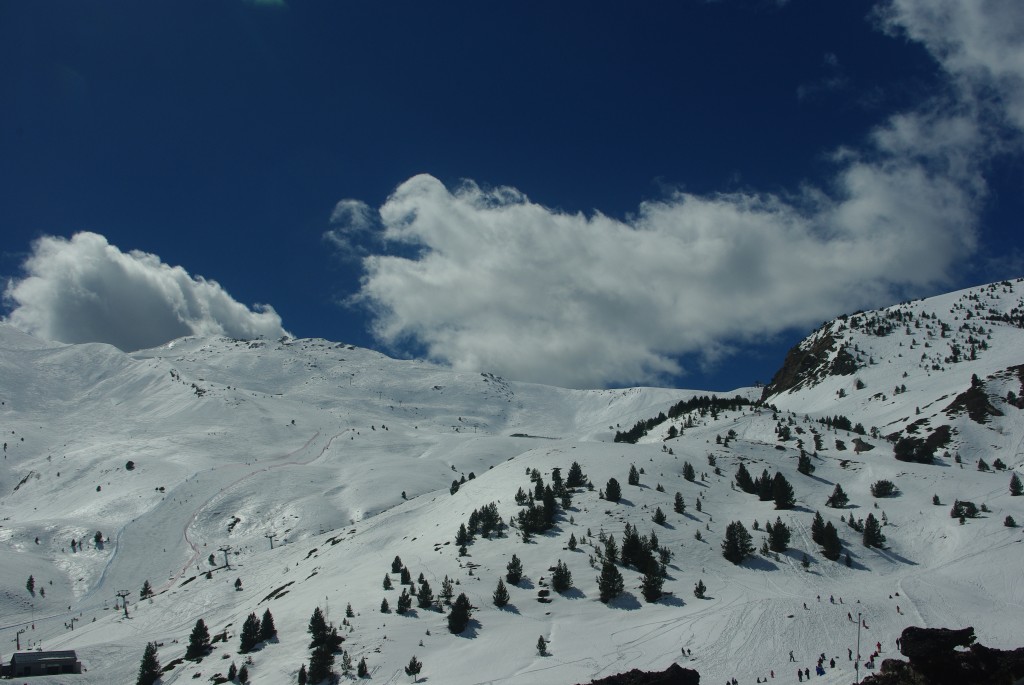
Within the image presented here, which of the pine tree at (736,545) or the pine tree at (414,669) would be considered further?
the pine tree at (736,545)

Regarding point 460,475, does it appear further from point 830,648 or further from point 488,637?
point 830,648

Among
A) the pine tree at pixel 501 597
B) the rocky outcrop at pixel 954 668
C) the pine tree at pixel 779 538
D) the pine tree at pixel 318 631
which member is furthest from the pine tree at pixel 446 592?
the rocky outcrop at pixel 954 668

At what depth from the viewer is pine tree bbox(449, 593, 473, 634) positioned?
62.0 meters

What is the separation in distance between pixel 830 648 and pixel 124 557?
130 m

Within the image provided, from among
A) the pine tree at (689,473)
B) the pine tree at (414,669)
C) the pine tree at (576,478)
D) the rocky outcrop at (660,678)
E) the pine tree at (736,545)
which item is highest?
the pine tree at (576,478)

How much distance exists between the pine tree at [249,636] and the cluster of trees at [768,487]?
224 ft

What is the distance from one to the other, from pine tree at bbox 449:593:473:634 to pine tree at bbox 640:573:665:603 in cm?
1737

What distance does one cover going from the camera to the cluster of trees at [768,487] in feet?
308

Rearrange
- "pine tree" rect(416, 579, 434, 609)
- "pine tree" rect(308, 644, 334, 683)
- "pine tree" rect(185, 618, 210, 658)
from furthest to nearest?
"pine tree" rect(185, 618, 210, 658) → "pine tree" rect(416, 579, 434, 609) → "pine tree" rect(308, 644, 334, 683)

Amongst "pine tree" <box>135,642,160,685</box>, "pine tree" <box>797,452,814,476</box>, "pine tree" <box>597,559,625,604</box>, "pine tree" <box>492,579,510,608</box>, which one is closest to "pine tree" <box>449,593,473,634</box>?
"pine tree" <box>492,579,510,608</box>

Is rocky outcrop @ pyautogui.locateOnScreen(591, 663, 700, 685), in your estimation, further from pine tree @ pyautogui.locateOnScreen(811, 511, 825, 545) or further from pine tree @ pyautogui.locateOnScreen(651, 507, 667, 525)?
pine tree @ pyautogui.locateOnScreen(811, 511, 825, 545)

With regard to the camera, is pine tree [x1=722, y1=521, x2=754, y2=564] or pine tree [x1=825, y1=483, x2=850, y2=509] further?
pine tree [x1=825, y1=483, x2=850, y2=509]

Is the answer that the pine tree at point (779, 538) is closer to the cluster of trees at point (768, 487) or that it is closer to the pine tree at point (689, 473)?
the cluster of trees at point (768, 487)

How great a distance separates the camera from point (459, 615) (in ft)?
204
